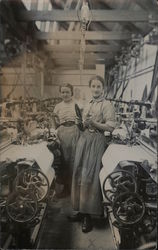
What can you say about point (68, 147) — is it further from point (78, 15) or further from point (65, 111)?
point (78, 15)

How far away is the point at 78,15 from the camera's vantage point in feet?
5.33

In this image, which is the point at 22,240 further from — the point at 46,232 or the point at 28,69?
the point at 28,69

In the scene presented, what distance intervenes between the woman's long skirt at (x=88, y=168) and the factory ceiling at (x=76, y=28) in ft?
0.98

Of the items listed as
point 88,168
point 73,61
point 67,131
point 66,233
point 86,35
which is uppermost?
point 86,35

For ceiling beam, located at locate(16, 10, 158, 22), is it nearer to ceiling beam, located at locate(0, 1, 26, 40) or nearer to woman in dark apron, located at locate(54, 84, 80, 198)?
ceiling beam, located at locate(0, 1, 26, 40)

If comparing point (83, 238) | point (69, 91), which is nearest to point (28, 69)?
point (69, 91)

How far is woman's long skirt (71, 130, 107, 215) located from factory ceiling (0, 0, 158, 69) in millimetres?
298

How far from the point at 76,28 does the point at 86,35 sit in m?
0.05

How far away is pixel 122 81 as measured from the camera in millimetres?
1650

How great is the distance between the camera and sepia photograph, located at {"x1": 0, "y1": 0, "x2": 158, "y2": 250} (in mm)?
1625

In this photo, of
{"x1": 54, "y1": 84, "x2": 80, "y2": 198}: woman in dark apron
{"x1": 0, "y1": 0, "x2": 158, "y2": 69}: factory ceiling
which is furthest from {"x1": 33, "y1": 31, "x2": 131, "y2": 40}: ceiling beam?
{"x1": 54, "y1": 84, "x2": 80, "y2": 198}: woman in dark apron

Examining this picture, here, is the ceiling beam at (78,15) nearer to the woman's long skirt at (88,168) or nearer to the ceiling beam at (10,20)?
the ceiling beam at (10,20)

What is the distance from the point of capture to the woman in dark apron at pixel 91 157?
167cm

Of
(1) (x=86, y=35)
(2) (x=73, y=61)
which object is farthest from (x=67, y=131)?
(1) (x=86, y=35)
